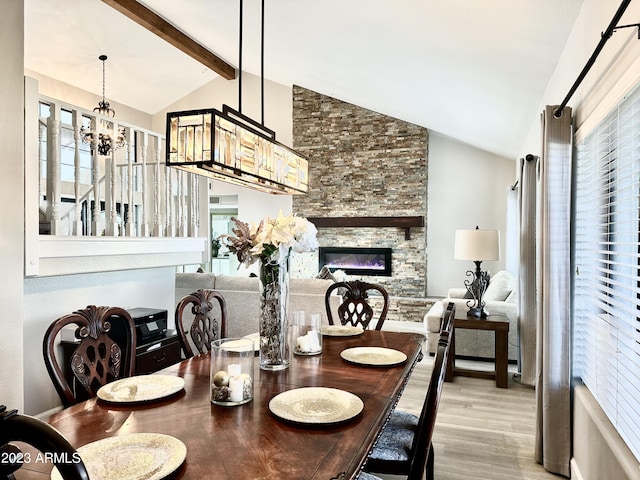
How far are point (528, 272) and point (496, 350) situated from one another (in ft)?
2.61

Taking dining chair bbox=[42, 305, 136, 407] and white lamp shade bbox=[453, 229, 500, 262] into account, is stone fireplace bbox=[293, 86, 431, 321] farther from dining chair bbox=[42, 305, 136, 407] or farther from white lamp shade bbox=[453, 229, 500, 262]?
dining chair bbox=[42, 305, 136, 407]

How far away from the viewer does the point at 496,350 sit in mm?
4332

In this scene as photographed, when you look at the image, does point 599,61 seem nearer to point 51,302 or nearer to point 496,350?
point 496,350

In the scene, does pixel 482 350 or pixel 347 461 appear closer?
pixel 347 461

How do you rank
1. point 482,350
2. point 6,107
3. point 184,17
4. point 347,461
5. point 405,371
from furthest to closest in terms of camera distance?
point 184,17
point 482,350
point 6,107
point 405,371
point 347,461

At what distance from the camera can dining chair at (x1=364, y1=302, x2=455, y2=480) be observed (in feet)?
4.33

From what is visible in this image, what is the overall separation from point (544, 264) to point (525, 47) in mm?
1505

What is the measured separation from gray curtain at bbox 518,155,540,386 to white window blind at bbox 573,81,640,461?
164 centimetres

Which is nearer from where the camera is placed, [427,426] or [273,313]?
[427,426]

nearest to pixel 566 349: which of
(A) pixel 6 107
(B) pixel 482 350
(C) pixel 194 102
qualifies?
(B) pixel 482 350

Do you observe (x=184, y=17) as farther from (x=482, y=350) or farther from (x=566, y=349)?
(x=566, y=349)

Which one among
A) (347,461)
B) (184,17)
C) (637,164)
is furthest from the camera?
(184,17)

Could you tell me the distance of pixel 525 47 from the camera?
3.09 metres

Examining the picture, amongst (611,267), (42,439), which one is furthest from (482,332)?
(42,439)
